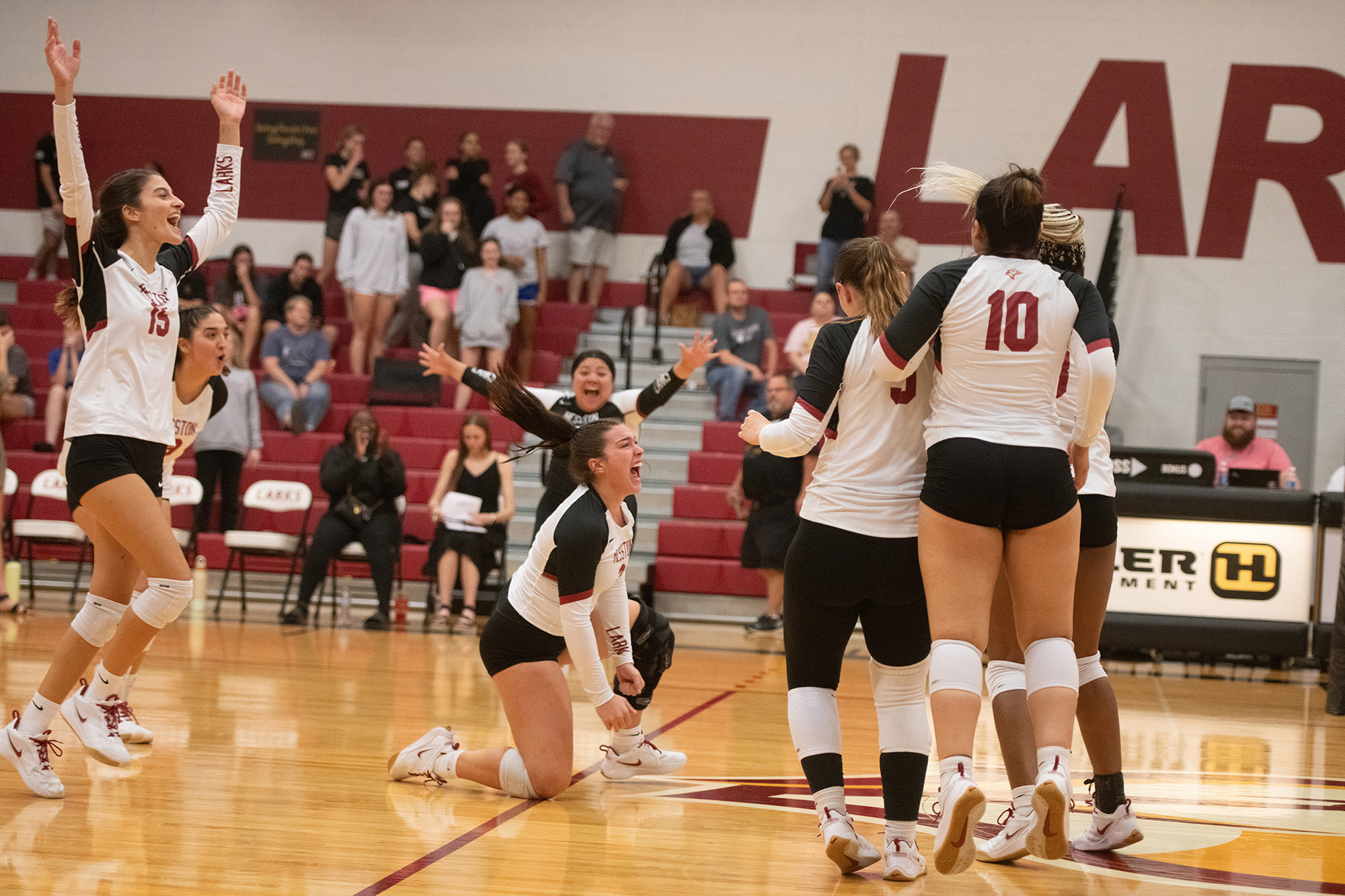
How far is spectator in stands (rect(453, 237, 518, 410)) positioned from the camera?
1149 centimetres

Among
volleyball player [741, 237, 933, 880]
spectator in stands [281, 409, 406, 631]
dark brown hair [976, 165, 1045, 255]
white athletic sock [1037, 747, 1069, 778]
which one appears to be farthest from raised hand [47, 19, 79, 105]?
spectator in stands [281, 409, 406, 631]

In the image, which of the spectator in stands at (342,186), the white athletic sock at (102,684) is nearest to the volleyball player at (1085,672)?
the white athletic sock at (102,684)

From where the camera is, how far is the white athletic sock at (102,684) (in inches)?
167

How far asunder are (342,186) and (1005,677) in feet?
35.4

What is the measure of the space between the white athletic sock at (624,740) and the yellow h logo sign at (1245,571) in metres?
4.43

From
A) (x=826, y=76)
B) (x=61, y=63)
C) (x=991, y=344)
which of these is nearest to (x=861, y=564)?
(x=991, y=344)

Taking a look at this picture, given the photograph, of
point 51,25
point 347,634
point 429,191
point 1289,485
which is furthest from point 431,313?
point 51,25

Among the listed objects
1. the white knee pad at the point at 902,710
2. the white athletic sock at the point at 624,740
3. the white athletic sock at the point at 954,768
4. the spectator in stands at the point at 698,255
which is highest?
the spectator in stands at the point at 698,255

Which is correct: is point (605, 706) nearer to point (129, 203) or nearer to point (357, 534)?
point (129, 203)

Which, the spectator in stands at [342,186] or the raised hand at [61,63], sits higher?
the spectator in stands at [342,186]

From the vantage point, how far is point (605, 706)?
12.0 ft

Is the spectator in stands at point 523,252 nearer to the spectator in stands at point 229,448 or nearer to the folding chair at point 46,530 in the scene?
the spectator in stands at point 229,448

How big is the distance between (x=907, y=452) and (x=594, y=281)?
1036 cm

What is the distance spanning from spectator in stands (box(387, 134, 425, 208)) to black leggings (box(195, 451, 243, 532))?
3322mm
